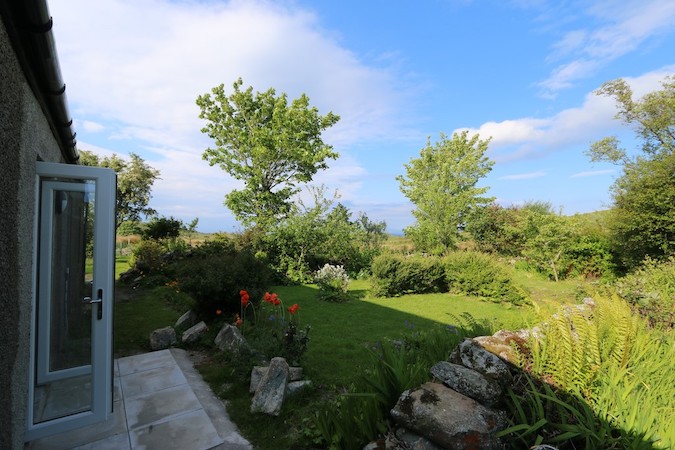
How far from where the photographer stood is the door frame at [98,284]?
270cm

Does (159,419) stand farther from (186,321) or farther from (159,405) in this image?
(186,321)

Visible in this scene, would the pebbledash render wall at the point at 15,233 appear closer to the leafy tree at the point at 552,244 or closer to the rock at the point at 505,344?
the rock at the point at 505,344

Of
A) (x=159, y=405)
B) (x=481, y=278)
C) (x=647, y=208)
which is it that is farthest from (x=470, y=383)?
(x=647, y=208)

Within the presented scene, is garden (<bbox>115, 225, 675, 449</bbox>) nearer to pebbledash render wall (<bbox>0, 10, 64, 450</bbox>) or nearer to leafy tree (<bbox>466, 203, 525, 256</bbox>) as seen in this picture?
pebbledash render wall (<bbox>0, 10, 64, 450</bbox>)

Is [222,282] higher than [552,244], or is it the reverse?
[552,244]

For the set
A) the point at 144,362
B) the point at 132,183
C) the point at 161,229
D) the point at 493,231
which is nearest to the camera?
the point at 144,362

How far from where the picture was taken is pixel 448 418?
1.80 meters

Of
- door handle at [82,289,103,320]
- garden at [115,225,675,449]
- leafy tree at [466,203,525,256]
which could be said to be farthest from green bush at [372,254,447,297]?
leafy tree at [466,203,525,256]

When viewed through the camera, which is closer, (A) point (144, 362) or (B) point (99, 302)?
(B) point (99, 302)

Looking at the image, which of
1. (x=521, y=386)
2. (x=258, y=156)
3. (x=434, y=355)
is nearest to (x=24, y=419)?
(x=434, y=355)

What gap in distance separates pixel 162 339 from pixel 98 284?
8.01 feet

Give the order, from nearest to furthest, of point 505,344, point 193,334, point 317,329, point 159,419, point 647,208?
Answer: point 505,344 → point 159,419 → point 193,334 → point 317,329 → point 647,208

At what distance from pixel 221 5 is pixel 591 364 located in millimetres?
6058

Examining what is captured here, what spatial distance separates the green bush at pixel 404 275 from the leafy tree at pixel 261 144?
8628 mm
